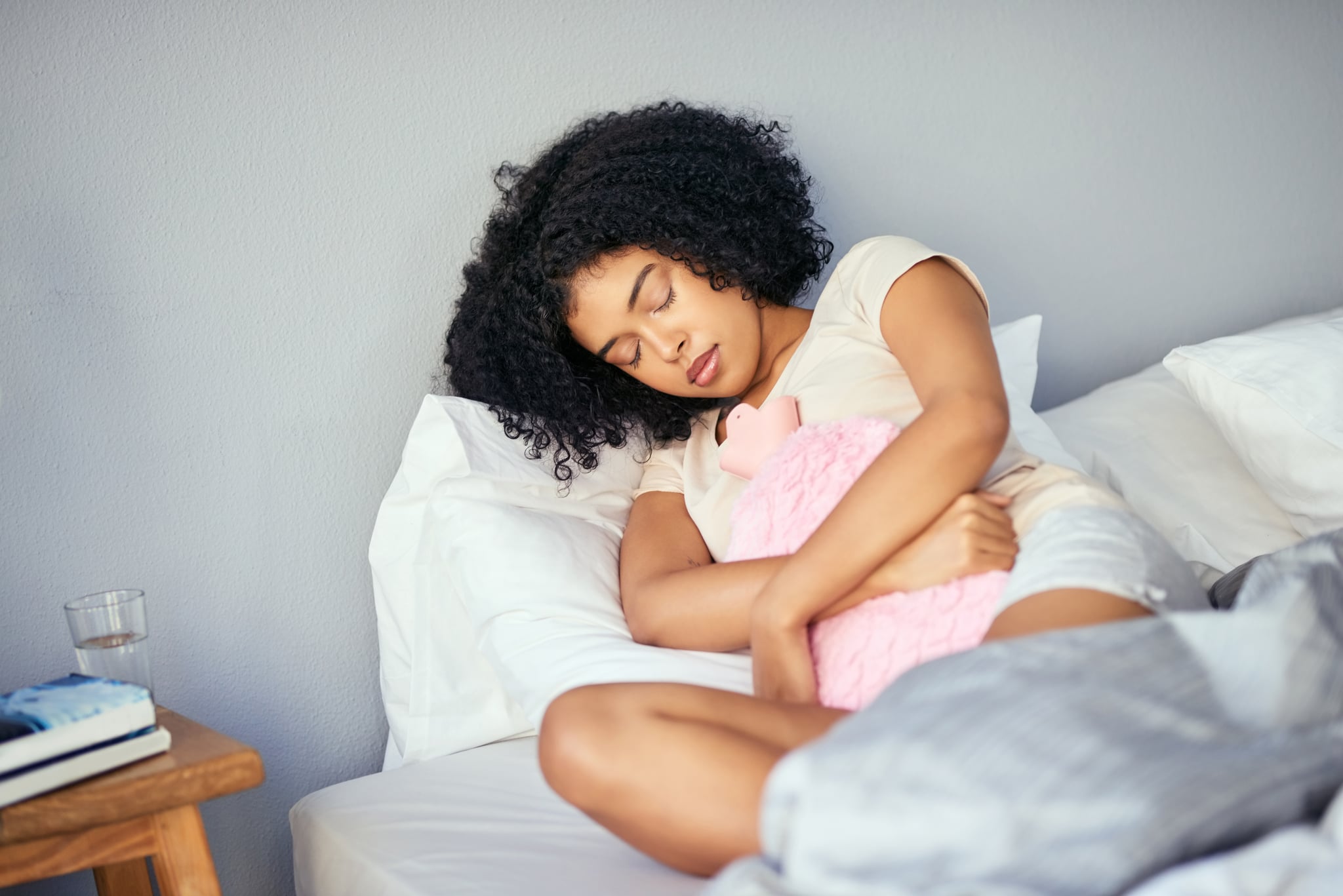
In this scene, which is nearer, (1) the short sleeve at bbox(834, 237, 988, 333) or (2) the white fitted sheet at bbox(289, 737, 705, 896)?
(2) the white fitted sheet at bbox(289, 737, 705, 896)

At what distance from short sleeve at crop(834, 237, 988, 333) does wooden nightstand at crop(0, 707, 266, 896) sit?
83 centimetres

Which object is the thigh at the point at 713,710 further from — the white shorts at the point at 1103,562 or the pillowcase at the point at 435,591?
the pillowcase at the point at 435,591

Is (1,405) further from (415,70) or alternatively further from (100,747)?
(415,70)

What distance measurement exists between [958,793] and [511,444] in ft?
2.90

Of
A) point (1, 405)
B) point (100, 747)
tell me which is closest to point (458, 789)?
point (100, 747)

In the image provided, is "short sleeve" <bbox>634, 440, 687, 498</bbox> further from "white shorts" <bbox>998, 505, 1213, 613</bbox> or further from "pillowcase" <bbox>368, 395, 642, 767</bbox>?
"white shorts" <bbox>998, 505, 1213, 613</bbox>

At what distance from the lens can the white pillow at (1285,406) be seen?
1508 millimetres

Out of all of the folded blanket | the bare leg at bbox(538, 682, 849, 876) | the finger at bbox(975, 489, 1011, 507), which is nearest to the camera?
the folded blanket

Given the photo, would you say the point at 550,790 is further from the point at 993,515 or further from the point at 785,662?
A: the point at 993,515

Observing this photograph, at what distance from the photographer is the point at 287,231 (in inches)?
53.6

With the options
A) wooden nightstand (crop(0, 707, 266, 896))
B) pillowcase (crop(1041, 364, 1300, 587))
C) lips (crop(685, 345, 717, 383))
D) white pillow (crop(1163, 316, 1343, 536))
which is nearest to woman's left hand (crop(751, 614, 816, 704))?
lips (crop(685, 345, 717, 383))

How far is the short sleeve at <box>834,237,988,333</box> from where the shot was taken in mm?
1241

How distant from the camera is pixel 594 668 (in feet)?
3.75

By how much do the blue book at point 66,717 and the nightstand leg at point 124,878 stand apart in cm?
25
